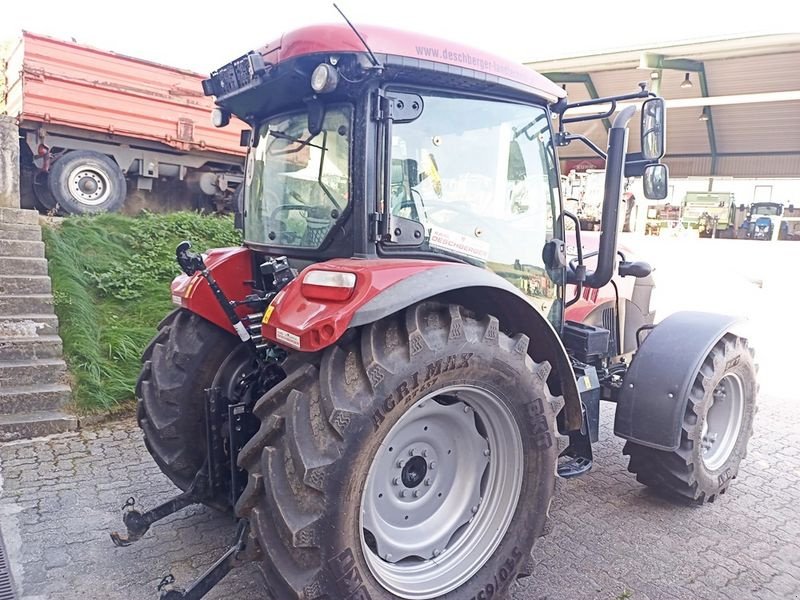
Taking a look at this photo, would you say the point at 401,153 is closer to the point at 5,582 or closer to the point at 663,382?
the point at 663,382

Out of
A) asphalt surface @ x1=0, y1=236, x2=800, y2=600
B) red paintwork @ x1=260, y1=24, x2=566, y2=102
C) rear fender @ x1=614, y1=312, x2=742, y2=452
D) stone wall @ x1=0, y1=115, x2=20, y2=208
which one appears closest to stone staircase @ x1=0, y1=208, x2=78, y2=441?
asphalt surface @ x1=0, y1=236, x2=800, y2=600

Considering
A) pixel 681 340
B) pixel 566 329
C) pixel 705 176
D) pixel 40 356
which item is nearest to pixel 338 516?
pixel 566 329

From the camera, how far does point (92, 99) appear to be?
8.61 m

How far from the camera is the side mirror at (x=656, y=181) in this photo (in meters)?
2.98

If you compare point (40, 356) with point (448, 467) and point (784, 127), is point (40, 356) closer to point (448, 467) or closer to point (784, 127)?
point (448, 467)

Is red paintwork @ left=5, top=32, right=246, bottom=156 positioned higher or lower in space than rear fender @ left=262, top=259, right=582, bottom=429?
higher

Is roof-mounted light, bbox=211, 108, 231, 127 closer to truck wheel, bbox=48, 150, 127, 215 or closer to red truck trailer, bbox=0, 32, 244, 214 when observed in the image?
red truck trailer, bbox=0, 32, 244, 214

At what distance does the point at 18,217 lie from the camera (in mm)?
5793

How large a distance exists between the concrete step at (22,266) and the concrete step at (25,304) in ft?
1.00

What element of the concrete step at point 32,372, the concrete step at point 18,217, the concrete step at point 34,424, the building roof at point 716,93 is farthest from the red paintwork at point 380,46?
the building roof at point 716,93

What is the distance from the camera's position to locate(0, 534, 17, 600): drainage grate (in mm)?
2465

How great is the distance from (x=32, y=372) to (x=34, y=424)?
0.51 m

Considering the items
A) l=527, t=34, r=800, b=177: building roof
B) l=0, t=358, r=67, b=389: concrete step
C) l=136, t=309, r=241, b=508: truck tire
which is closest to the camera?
l=136, t=309, r=241, b=508: truck tire

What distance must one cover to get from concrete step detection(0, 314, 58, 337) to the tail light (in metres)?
3.72
